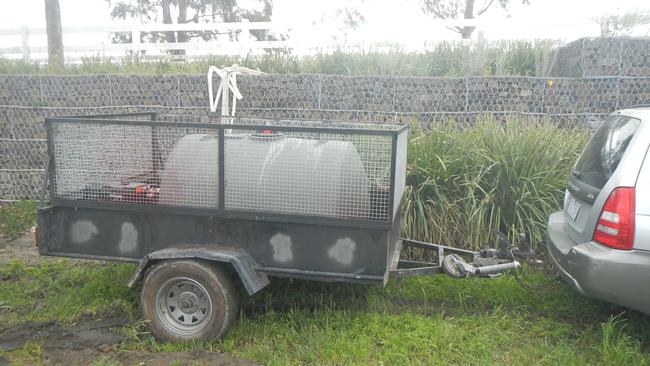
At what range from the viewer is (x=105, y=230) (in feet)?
13.7

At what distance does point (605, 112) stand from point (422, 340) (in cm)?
607

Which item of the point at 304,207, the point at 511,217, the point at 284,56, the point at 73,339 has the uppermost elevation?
the point at 284,56

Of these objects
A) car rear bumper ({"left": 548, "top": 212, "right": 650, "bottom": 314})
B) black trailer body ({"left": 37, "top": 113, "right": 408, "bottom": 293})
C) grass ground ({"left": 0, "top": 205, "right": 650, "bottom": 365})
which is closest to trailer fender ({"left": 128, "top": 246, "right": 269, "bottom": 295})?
black trailer body ({"left": 37, "top": 113, "right": 408, "bottom": 293})

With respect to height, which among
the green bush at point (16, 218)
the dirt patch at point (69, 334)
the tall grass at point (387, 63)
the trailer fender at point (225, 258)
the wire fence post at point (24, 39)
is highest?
the wire fence post at point (24, 39)

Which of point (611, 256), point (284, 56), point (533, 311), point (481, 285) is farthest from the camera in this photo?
point (284, 56)

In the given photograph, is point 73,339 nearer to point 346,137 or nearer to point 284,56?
point 346,137

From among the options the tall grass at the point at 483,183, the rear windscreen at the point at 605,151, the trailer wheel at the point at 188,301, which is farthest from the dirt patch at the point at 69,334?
the rear windscreen at the point at 605,151

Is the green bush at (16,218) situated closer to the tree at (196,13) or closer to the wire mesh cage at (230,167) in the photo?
the wire mesh cage at (230,167)

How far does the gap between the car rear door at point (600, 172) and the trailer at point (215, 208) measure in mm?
1399

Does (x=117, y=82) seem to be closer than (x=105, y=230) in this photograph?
No

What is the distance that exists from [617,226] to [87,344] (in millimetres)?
3959

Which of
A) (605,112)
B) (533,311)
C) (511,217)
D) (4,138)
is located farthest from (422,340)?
(4,138)

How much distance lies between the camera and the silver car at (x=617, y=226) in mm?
3617

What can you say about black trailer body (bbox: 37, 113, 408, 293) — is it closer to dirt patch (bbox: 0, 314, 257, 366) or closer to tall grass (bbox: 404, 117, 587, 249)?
dirt patch (bbox: 0, 314, 257, 366)
